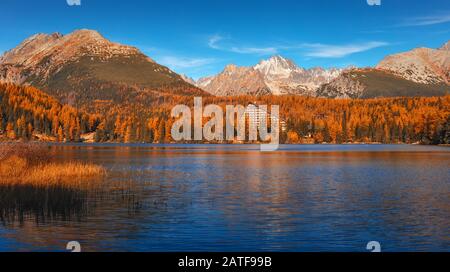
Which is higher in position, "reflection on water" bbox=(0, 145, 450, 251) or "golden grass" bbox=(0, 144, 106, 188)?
"golden grass" bbox=(0, 144, 106, 188)

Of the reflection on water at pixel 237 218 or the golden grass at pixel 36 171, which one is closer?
the reflection on water at pixel 237 218

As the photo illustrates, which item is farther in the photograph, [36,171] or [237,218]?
[36,171]

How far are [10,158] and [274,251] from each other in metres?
36.3

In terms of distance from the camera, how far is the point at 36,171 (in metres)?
50.1

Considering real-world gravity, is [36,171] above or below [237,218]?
above

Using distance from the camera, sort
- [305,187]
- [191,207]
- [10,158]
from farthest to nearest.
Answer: [305,187] < [10,158] < [191,207]

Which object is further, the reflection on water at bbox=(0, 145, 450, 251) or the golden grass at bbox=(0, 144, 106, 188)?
the golden grass at bbox=(0, 144, 106, 188)

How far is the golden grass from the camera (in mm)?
46219

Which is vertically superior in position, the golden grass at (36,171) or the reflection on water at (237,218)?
the golden grass at (36,171)

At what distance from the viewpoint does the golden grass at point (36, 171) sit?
4622 centimetres
